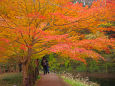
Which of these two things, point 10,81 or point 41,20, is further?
point 10,81

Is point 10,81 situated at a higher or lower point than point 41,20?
lower

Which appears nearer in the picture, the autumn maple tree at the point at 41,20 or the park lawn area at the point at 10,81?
the autumn maple tree at the point at 41,20

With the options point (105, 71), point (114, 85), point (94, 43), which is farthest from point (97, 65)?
point (94, 43)

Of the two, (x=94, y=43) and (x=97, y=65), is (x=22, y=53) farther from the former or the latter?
(x=97, y=65)

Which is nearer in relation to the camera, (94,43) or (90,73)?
(94,43)

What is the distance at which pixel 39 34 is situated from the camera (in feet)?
20.7

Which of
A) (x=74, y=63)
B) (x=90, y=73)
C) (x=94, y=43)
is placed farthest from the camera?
(x=74, y=63)

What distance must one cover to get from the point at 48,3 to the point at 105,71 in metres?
21.4

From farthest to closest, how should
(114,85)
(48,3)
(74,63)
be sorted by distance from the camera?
(74,63) < (114,85) < (48,3)

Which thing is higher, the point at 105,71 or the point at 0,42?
the point at 0,42

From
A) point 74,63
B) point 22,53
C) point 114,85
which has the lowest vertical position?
point 114,85

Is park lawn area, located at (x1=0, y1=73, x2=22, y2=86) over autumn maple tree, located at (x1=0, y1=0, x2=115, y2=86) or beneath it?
beneath

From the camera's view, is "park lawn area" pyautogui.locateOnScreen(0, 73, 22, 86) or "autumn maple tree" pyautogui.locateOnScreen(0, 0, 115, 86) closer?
"autumn maple tree" pyautogui.locateOnScreen(0, 0, 115, 86)

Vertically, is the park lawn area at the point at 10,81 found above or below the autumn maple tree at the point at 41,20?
below
